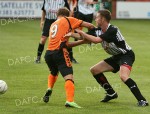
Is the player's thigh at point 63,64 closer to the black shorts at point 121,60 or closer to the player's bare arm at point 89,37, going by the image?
the player's bare arm at point 89,37

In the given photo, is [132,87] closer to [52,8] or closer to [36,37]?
[52,8]

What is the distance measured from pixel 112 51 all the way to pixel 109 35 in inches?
20.5

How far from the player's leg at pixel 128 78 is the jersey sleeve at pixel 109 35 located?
1.76ft

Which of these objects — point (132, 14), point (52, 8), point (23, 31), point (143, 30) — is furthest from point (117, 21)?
point (52, 8)

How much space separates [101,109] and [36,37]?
15106 mm

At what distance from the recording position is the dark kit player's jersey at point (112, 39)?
10.7 metres

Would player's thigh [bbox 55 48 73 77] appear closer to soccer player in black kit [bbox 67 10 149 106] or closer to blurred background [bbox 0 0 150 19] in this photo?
soccer player in black kit [bbox 67 10 149 106]

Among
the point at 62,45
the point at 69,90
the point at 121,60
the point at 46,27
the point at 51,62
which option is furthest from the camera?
the point at 46,27

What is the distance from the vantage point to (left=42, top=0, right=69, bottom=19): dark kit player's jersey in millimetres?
17266

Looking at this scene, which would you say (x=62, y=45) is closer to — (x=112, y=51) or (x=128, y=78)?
(x=112, y=51)

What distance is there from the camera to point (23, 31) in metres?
28.1

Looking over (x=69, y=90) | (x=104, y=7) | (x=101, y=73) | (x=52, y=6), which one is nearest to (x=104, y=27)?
(x=101, y=73)

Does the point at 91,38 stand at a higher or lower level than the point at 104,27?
lower

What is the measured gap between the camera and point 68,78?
1054cm
